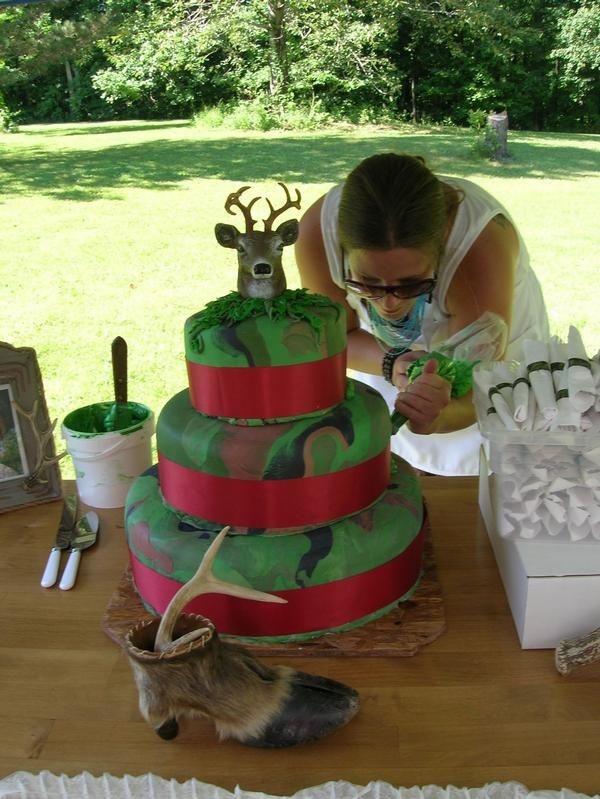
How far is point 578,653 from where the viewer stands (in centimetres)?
81

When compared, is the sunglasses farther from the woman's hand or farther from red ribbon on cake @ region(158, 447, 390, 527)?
red ribbon on cake @ region(158, 447, 390, 527)

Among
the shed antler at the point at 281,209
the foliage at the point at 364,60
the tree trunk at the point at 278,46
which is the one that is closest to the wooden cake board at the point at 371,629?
the shed antler at the point at 281,209

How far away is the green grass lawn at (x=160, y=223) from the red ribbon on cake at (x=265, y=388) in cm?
97

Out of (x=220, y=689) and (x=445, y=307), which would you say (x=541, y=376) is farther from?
(x=445, y=307)

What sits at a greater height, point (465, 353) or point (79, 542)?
point (465, 353)

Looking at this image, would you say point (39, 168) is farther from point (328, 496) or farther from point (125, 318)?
point (328, 496)

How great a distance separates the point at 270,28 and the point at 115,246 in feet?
24.8

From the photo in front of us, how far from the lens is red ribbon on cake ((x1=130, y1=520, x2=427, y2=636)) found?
0.85m

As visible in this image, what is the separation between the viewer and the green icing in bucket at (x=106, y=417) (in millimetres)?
1255

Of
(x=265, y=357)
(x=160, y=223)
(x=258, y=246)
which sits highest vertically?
(x=258, y=246)

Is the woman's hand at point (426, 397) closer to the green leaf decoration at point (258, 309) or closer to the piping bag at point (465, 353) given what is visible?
the piping bag at point (465, 353)

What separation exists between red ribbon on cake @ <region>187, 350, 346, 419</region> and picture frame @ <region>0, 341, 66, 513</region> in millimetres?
456

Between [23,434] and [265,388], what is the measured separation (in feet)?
1.85

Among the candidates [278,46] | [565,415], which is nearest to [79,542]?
[565,415]
